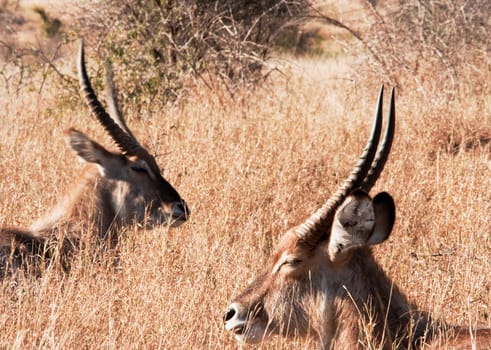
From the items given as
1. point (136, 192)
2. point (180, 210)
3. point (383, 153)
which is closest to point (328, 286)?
point (383, 153)

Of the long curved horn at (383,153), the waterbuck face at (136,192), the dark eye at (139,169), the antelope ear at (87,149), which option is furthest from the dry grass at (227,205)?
the long curved horn at (383,153)

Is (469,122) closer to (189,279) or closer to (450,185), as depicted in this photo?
(450,185)

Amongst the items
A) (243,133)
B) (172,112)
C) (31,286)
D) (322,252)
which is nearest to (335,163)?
(243,133)

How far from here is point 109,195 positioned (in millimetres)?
5789

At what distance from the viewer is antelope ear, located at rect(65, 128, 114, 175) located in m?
5.58

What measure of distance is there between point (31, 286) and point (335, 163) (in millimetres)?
3646

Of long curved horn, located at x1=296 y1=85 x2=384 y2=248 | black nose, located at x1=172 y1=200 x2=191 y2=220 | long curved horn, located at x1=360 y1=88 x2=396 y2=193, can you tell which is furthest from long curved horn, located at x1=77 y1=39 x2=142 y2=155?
long curved horn, located at x1=360 y1=88 x2=396 y2=193

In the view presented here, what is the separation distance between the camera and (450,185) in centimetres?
679

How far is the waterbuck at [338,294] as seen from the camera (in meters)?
3.52

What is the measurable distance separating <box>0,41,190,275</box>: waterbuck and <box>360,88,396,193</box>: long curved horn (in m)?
2.36

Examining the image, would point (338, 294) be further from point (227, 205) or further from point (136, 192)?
point (227, 205)

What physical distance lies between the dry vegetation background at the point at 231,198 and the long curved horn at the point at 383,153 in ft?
2.62

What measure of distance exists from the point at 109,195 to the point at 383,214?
8.91 ft

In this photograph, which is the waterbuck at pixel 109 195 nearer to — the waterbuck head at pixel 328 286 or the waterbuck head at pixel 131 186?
the waterbuck head at pixel 131 186
